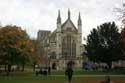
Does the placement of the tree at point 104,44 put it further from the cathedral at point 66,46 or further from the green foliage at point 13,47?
the cathedral at point 66,46

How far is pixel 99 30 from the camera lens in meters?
109

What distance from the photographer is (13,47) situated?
77.5 meters

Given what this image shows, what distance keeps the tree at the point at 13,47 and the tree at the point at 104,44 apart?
28.0m

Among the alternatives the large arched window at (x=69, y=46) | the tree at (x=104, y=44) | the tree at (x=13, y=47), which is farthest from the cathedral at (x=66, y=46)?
the tree at (x=13, y=47)

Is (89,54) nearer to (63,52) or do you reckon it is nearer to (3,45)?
(3,45)

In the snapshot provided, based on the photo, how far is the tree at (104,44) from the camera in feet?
331

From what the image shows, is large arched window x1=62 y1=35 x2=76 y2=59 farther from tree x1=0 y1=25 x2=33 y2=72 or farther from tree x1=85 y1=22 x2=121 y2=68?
tree x1=0 y1=25 x2=33 y2=72

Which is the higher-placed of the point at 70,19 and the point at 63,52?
the point at 70,19

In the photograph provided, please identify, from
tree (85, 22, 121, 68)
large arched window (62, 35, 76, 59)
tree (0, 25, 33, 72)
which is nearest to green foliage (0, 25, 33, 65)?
tree (0, 25, 33, 72)

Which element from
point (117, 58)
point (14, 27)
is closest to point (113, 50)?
point (117, 58)

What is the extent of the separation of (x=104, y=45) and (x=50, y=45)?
70.9 m

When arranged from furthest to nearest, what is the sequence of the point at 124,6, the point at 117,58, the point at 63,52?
the point at 63,52, the point at 117,58, the point at 124,6

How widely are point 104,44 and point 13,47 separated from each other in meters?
34.3

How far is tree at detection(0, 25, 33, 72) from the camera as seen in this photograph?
3063 inches
